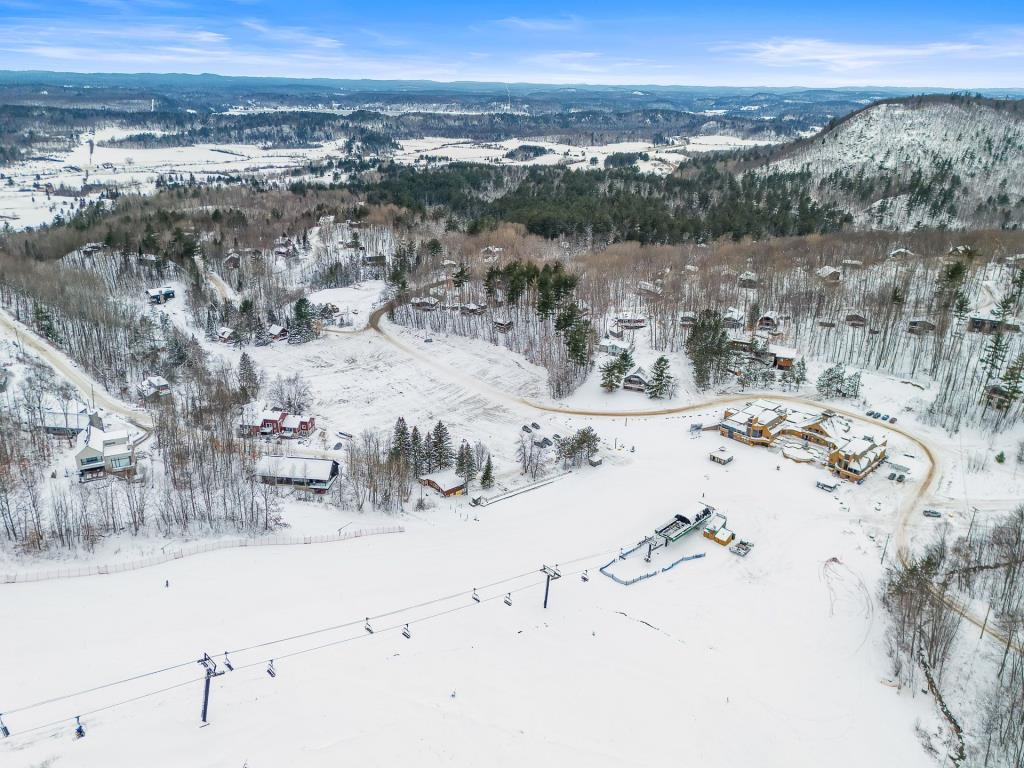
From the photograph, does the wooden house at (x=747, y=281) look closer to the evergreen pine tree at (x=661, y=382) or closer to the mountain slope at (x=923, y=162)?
the evergreen pine tree at (x=661, y=382)

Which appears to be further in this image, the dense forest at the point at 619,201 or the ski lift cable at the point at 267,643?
the dense forest at the point at 619,201

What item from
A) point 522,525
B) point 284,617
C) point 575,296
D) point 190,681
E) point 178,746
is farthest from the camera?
point 575,296

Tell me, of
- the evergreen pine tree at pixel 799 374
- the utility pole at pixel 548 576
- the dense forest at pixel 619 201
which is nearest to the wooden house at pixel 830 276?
the evergreen pine tree at pixel 799 374

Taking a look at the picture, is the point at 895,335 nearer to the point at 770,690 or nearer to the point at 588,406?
the point at 588,406

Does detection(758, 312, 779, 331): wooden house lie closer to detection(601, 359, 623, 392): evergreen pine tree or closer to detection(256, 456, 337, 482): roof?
detection(601, 359, 623, 392): evergreen pine tree

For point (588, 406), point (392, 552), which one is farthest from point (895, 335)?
point (392, 552)

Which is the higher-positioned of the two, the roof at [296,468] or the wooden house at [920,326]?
the wooden house at [920,326]

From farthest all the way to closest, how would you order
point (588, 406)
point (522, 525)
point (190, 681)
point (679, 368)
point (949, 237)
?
point (949, 237)
point (679, 368)
point (588, 406)
point (522, 525)
point (190, 681)

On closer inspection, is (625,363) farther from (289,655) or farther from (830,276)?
(289,655)
